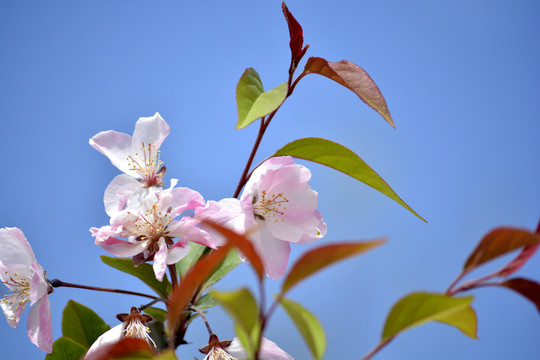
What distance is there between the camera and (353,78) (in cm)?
45

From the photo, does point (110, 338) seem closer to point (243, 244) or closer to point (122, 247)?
point (122, 247)

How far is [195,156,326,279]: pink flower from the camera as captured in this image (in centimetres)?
45

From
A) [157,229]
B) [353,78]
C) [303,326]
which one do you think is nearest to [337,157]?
[353,78]

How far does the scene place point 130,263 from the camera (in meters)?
0.53

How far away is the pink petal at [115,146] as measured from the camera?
51 centimetres

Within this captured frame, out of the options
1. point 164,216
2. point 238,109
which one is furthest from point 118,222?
Answer: point 238,109

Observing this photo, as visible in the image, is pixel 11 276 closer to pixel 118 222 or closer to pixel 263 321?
pixel 118 222

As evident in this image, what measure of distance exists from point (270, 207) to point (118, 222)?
139 millimetres

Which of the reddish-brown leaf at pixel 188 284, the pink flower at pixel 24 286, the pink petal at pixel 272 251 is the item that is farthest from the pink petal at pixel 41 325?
the reddish-brown leaf at pixel 188 284

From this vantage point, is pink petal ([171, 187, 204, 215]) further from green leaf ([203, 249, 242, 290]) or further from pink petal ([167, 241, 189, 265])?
green leaf ([203, 249, 242, 290])

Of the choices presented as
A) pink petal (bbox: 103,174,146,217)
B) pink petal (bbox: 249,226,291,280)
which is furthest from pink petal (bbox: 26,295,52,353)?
pink petal (bbox: 249,226,291,280)

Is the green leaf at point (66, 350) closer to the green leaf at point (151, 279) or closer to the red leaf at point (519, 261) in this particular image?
the green leaf at point (151, 279)

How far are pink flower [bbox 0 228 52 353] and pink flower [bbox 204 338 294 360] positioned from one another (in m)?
0.15

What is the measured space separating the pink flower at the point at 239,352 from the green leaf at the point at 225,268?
0.11 metres
